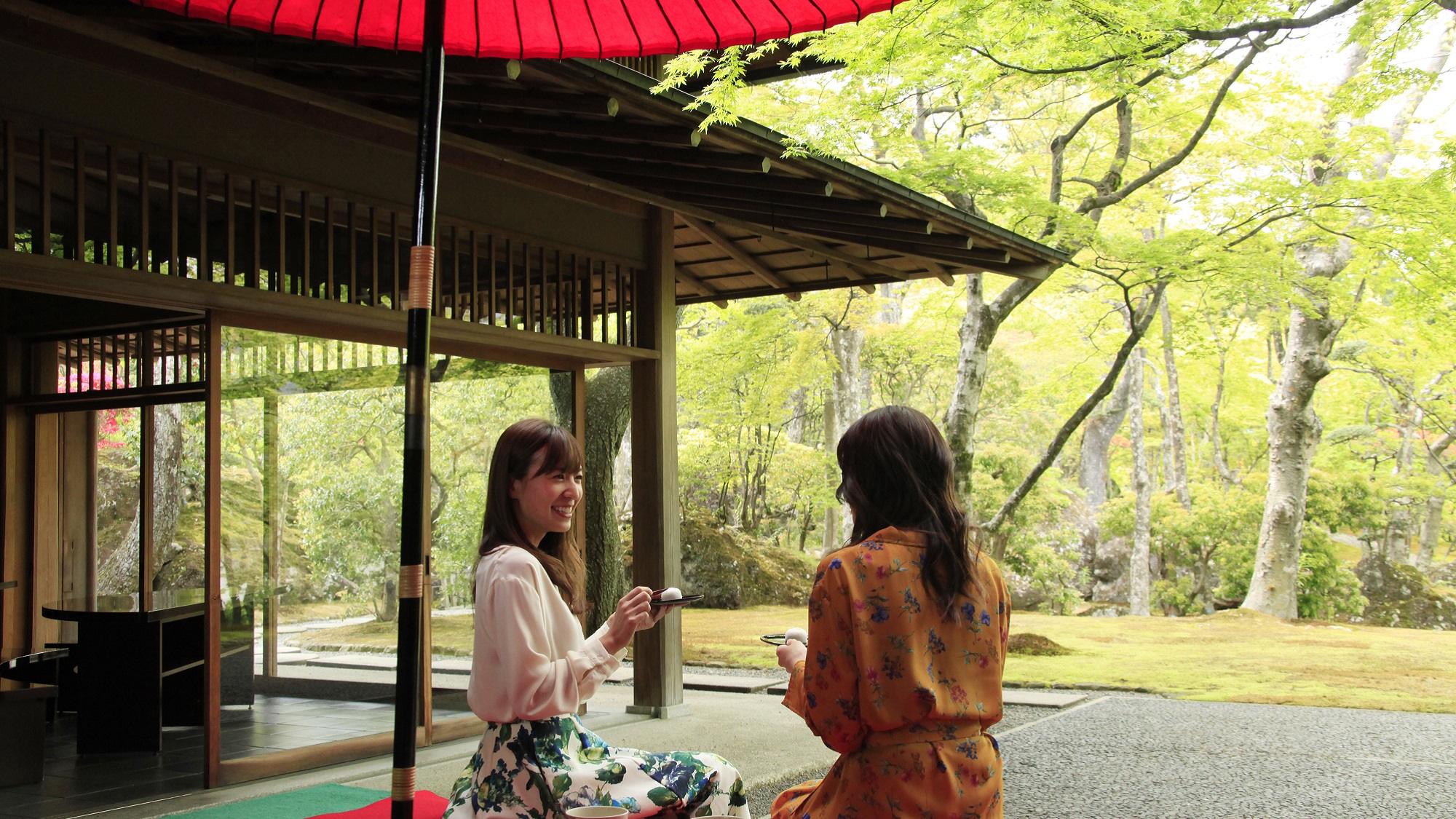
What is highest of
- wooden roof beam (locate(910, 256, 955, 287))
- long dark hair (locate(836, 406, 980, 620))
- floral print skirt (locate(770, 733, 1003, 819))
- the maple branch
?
the maple branch

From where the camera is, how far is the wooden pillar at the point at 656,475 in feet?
21.9

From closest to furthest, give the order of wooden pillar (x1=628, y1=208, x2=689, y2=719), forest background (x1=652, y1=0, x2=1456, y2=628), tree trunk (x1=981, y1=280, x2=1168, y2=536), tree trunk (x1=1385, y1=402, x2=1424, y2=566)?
wooden pillar (x1=628, y1=208, x2=689, y2=719)
forest background (x1=652, y1=0, x2=1456, y2=628)
tree trunk (x1=981, y1=280, x2=1168, y2=536)
tree trunk (x1=1385, y1=402, x2=1424, y2=566)

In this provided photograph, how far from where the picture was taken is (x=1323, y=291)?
1066 cm

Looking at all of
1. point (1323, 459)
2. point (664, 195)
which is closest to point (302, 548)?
point (664, 195)

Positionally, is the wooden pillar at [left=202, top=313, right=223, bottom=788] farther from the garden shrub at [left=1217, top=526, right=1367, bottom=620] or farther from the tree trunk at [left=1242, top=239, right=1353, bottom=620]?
the garden shrub at [left=1217, top=526, right=1367, bottom=620]

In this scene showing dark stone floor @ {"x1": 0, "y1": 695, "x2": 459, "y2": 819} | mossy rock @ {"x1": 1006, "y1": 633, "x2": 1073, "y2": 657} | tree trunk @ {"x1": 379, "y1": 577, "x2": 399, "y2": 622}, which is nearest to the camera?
dark stone floor @ {"x1": 0, "y1": 695, "x2": 459, "y2": 819}

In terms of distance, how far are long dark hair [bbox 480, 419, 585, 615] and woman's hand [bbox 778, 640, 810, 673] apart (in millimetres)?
505

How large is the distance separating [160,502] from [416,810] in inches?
121

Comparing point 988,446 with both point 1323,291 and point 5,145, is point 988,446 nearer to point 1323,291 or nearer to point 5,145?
point 1323,291

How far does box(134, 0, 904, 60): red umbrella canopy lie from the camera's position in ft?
5.69

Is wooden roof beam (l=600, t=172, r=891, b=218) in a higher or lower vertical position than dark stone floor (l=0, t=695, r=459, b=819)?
higher

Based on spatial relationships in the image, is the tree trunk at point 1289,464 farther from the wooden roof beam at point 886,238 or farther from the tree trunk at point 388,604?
the tree trunk at point 388,604

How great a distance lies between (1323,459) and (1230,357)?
2414 millimetres

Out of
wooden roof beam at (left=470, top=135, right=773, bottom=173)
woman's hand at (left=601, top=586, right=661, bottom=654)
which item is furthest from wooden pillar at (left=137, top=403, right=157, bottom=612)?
woman's hand at (left=601, top=586, right=661, bottom=654)
